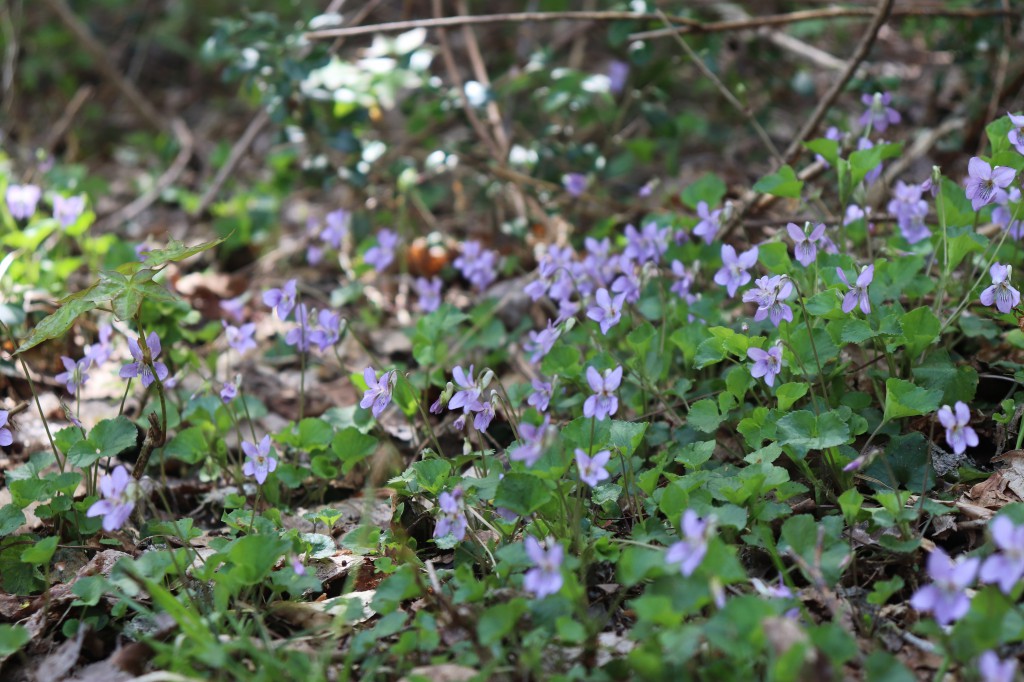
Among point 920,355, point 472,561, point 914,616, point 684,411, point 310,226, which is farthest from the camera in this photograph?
point 310,226

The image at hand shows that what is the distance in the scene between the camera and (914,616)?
6.09 feet

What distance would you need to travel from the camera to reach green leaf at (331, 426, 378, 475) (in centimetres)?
248

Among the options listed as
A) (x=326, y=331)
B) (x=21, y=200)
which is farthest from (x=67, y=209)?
(x=326, y=331)

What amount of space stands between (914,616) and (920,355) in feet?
2.70

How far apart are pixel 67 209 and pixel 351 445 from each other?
1.75 meters

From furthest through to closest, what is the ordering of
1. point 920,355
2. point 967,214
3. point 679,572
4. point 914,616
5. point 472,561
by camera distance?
point 967,214
point 920,355
point 472,561
point 914,616
point 679,572

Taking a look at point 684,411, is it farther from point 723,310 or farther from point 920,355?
point 920,355

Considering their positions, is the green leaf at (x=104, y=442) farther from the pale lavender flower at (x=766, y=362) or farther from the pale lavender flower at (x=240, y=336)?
the pale lavender flower at (x=766, y=362)

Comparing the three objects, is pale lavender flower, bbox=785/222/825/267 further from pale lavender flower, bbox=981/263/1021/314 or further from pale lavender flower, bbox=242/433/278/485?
pale lavender flower, bbox=242/433/278/485

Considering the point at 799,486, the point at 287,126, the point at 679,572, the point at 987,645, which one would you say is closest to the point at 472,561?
the point at 679,572

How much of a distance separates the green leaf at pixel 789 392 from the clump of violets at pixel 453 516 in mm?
821

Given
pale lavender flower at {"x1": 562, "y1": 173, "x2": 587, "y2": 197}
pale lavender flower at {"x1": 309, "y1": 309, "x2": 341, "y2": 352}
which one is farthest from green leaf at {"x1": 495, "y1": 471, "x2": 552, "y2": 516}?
pale lavender flower at {"x1": 562, "y1": 173, "x2": 587, "y2": 197}

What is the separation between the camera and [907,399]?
6.77 feet

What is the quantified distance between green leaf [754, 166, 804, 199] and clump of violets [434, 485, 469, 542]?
4.24 ft
